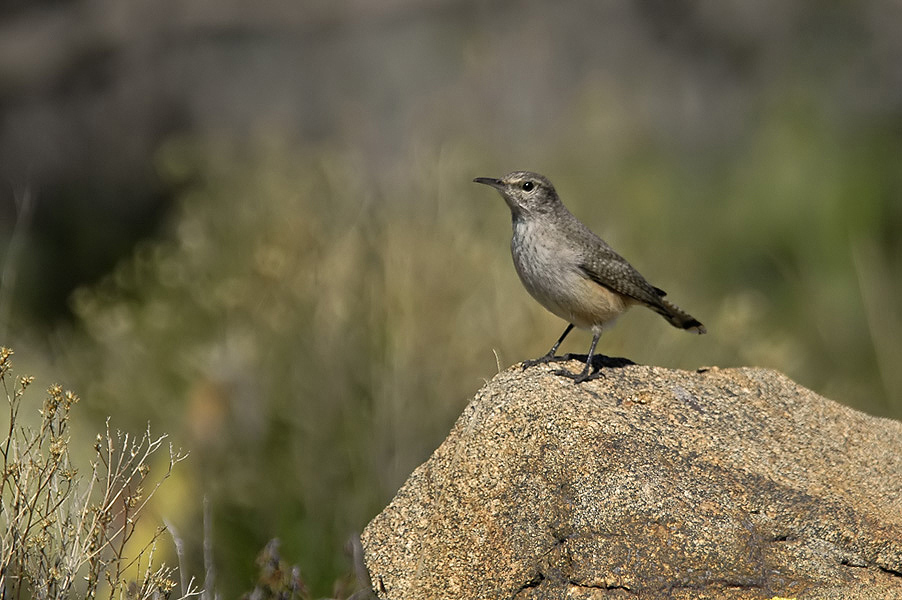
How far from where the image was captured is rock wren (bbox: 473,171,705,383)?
5430 mm

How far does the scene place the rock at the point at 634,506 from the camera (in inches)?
148

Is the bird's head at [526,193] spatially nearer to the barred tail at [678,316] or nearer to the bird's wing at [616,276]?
the bird's wing at [616,276]

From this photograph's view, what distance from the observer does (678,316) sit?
5738mm

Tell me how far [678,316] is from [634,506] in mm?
2000

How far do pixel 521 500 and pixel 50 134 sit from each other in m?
8.13

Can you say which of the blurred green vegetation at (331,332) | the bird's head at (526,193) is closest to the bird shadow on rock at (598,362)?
the bird's head at (526,193)

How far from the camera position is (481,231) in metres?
8.10

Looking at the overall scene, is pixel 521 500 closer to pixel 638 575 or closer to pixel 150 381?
pixel 638 575

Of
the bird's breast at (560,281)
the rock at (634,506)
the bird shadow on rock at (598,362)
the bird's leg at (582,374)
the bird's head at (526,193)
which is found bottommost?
the rock at (634,506)

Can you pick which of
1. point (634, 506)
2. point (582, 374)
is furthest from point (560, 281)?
point (634, 506)

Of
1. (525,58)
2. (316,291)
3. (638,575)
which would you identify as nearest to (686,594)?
(638,575)

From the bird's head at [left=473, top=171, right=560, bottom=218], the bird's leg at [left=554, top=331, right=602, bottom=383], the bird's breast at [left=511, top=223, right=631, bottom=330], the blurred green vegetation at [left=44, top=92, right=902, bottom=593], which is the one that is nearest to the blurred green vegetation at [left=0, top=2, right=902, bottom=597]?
the blurred green vegetation at [left=44, top=92, right=902, bottom=593]

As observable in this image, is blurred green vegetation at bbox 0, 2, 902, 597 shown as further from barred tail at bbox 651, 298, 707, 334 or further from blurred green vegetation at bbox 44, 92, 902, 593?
barred tail at bbox 651, 298, 707, 334

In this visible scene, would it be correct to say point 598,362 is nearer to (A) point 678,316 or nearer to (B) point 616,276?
(B) point 616,276
